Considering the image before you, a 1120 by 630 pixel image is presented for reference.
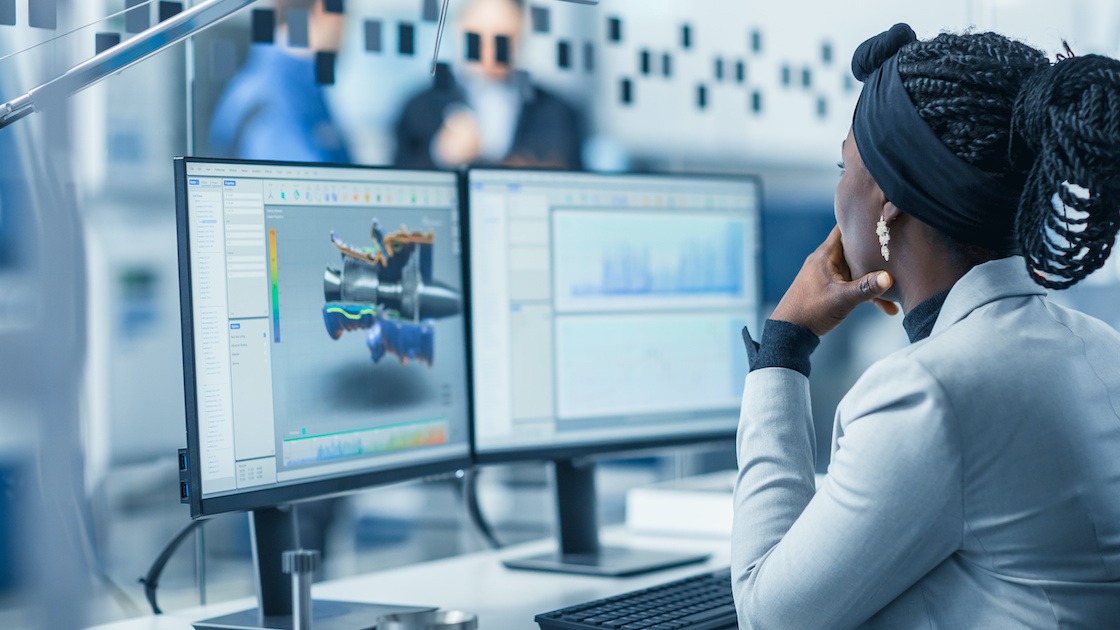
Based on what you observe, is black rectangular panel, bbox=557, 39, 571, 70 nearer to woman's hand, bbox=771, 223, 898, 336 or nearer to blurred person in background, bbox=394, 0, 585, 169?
blurred person in background, bbox=394, 0, 585, 169

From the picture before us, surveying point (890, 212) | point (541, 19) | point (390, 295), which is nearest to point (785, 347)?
point (890, 212)

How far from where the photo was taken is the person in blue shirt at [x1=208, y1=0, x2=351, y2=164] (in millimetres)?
1574

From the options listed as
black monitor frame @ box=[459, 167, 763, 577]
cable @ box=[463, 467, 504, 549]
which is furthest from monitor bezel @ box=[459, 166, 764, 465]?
cable @ box=[463, 467, 504, 549]

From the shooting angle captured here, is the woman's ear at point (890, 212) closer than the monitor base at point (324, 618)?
Yes

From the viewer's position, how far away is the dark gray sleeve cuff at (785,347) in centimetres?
116

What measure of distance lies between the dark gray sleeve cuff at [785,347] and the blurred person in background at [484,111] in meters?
0.82

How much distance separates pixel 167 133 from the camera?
1521mm

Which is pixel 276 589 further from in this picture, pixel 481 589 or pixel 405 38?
pixel 405 38

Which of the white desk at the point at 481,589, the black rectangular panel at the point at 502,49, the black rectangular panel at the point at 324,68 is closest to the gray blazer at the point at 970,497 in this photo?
the white desk at the point at 481,589

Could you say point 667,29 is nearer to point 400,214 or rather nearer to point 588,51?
point 588,51

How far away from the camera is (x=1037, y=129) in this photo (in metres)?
0.94

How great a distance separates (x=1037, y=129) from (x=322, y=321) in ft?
2.55

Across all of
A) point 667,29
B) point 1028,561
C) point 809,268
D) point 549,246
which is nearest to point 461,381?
point 549,246

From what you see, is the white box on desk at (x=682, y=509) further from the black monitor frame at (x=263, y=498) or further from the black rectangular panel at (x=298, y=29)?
the black rectangular panel at (x=298, y=29)
